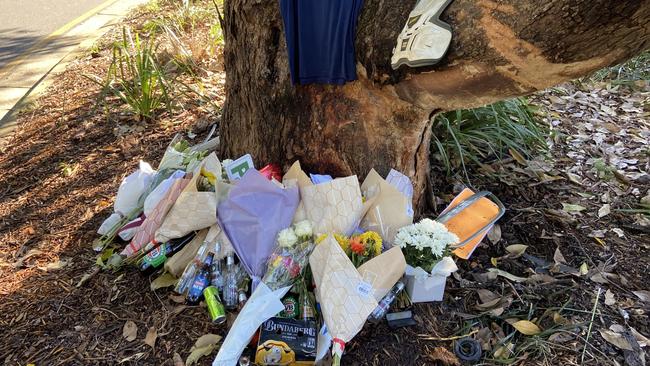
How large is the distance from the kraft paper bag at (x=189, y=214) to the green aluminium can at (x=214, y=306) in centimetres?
31

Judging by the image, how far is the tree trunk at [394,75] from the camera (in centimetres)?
151

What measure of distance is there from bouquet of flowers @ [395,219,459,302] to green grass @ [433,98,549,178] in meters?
0.99

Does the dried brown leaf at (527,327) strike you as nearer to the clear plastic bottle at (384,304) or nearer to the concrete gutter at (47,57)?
the clear plastic bottle at (384,304)

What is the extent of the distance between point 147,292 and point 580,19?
2.02m

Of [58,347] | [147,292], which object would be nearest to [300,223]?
[147,292]

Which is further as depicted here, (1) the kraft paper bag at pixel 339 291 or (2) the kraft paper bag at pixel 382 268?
(2) the kraft paper bag at pixel 382 268

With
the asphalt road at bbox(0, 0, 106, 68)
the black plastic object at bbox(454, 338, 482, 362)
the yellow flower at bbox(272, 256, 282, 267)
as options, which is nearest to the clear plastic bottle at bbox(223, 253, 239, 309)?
the yellow flower at bbox(272, 256, 282, 267)

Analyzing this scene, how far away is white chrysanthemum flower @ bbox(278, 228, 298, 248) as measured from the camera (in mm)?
2221

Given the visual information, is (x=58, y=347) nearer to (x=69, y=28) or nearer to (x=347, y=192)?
(x=347, y=192)

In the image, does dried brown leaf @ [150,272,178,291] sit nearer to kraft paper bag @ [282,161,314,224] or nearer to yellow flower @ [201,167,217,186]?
yellow flower @ [201,167,217,186]

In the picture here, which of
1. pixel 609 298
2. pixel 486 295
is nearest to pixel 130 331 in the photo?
pixel 486 295

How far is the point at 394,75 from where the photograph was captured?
199 centimetres

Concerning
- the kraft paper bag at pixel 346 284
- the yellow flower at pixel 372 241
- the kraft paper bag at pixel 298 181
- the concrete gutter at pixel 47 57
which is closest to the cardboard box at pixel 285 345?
the kraft paper bag at pixel 346 284

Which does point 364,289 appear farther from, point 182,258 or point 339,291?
point 182,258
